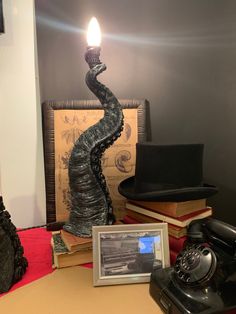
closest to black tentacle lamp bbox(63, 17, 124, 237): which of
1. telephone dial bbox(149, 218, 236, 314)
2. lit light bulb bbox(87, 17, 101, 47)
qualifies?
lit light bulb bbox(87, 17, 101, 47)

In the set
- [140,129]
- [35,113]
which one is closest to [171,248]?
[140,129]

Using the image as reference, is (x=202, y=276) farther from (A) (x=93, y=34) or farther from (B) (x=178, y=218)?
(A) (x=93, y=34)

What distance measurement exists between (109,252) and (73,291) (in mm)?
126

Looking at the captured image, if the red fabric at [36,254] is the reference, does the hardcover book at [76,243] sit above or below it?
above

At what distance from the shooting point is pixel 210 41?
1040mm

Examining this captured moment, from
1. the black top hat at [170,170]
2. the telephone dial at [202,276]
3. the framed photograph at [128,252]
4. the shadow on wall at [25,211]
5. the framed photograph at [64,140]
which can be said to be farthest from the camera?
the shadow on wall at [25,211]

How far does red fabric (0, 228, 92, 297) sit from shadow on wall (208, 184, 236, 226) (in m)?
0.55

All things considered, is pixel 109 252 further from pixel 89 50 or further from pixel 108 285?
pixel 89 50

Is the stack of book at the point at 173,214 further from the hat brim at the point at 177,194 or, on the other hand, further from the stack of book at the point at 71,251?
the stack of book at the point at 71,251

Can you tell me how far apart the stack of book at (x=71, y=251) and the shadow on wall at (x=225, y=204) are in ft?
1.79

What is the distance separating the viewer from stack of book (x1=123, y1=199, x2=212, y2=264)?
2.62 ft

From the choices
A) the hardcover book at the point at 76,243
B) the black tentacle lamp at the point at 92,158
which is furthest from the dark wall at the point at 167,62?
the hardcover book at the point at 76,243

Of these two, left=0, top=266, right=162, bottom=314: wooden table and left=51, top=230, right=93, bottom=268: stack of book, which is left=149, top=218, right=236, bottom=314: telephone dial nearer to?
left=0, top=266, right=162, bottom=314: wooden table

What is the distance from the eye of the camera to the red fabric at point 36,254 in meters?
0.77
